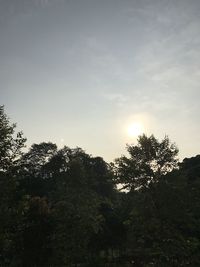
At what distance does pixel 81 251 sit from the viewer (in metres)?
32.2

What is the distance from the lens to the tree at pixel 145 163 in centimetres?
2720

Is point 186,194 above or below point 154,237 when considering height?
above

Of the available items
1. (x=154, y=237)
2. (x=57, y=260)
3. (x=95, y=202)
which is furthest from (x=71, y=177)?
(x=154, y=237)

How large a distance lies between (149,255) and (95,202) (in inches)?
388

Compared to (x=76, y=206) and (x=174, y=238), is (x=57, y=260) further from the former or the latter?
(x=76, y=206)

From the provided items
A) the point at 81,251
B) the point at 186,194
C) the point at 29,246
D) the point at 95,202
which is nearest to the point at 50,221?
the point at 29,246

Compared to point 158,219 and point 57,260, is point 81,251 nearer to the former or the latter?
point 57,260

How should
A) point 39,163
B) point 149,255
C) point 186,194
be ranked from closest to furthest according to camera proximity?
point 186,194 → point 149,255 → point 39,163

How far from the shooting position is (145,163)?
2756 cm

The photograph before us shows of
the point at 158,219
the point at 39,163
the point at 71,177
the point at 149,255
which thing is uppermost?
the point at 39,163

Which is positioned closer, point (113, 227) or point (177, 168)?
point (177, 168)

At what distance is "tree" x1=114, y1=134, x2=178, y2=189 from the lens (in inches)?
1071

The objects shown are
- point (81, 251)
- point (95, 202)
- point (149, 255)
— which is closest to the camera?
A: point (81, 251)

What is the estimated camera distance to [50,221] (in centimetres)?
2847
